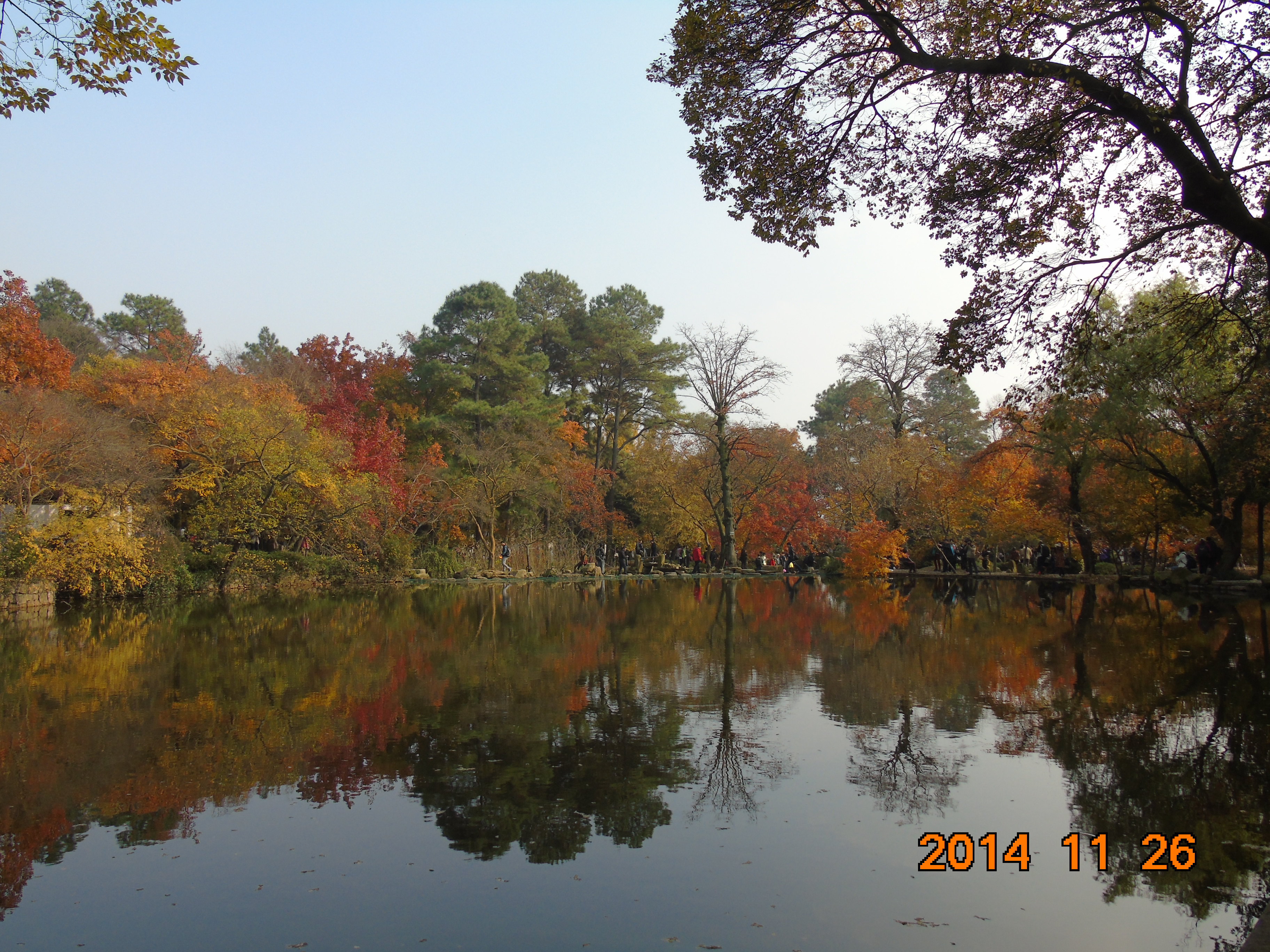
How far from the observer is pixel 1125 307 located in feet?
86.6

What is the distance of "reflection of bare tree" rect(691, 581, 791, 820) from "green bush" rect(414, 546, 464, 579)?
24110mm

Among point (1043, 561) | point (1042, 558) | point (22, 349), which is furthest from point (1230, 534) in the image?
point (22, 349)

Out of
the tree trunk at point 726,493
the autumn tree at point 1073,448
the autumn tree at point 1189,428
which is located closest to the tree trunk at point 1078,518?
the autumn tree at point 1073,448

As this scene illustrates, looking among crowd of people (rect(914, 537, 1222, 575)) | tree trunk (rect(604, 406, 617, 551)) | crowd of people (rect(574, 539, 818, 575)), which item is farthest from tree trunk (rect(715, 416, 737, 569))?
crowd of people (rect(914, 537, 1222, 575))

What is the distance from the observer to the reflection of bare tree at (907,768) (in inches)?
213

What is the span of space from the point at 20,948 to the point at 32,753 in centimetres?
374

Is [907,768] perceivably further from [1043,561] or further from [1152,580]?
[1043,561]

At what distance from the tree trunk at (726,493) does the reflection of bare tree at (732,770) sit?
2875 centimetres

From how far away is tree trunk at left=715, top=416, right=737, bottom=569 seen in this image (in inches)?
1443

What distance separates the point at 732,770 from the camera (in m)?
6.13

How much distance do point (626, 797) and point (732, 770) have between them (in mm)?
1011

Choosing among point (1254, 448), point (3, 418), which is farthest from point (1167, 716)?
point (3, 418)

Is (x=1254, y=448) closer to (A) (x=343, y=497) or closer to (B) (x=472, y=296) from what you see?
(A) (x=343, y=497)

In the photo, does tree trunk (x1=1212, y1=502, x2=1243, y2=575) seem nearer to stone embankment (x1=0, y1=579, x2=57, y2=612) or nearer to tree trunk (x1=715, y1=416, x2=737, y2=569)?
tree trunk (x1=715, y1=416, x2=737, y2=569)
